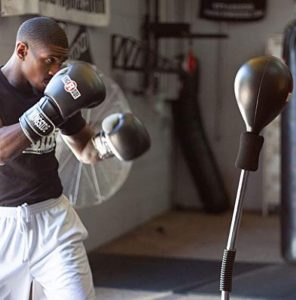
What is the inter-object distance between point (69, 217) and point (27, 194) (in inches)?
7.0

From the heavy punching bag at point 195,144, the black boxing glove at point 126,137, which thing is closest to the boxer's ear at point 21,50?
the black boxing glove at point 126,137

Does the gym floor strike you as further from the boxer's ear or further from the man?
the boxer's ear

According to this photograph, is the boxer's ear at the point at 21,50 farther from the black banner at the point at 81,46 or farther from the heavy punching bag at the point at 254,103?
the black banner at the point at 81,46

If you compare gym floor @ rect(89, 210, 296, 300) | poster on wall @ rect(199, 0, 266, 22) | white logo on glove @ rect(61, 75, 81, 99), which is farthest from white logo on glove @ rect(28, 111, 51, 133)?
poster on wall @ rect(199, 0, 266, 22)

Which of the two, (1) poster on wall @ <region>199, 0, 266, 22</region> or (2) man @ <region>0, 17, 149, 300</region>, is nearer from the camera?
(2) man @ <region>0, 17, 149, 300</region>

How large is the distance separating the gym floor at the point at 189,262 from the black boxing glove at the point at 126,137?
1970 millimetres

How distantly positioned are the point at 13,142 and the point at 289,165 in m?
2.77

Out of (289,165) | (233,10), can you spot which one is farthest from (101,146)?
(233,10)

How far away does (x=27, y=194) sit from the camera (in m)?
2.62

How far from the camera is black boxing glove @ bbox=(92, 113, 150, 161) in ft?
7.80

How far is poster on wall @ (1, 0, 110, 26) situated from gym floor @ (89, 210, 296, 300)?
1641 millimetres

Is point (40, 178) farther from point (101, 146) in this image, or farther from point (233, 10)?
point (233, 10)

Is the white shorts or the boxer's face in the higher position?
the boxer's face

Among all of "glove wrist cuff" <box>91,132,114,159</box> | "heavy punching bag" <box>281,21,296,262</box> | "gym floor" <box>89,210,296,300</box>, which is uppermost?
→ "glove wrist cuff" <box>91,132,114,159</box>
